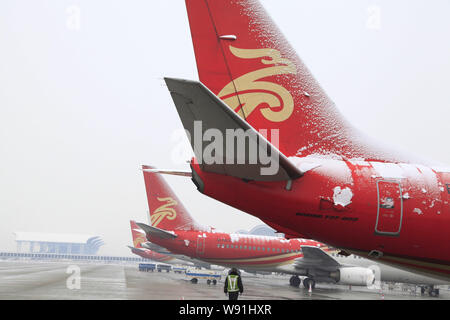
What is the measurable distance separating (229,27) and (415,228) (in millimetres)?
3762

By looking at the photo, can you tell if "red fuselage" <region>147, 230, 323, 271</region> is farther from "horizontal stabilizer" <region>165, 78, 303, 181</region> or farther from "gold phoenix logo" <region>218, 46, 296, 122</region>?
"horizontal stabilizer" <region>165, 78, 303, 181</region>

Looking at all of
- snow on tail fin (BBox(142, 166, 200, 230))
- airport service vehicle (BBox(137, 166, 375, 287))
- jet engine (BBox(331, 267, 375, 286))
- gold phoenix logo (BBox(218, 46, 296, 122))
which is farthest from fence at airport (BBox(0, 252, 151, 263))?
gold phoenix logo (BBox(218, 46, 296, 122))

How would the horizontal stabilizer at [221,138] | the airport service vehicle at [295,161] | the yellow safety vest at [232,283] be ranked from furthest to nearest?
1. the yellow safety vest at [232,283]
2. the airport service vehicle at [295,161]
3. the horizontal stabilizer at [221,138]

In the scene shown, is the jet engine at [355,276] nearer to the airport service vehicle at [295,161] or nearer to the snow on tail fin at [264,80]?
the airport service vehicle at [295,161]

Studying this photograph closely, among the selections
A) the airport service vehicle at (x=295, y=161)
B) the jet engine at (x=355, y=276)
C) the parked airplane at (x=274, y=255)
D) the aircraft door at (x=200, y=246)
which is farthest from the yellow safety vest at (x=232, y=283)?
the aircraft door at (x=200, y=246)

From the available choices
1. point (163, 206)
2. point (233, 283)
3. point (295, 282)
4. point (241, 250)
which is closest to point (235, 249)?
point (241, 250)

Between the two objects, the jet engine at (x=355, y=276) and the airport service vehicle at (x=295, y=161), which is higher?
the airport service vehicle at (x=295, y=161)

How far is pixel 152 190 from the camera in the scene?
27.8 meters

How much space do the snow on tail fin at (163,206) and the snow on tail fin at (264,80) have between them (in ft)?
69.0

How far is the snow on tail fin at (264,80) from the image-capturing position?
224 inches

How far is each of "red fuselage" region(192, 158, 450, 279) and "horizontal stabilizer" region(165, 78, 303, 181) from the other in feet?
0.98

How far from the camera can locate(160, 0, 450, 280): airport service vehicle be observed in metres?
4.51

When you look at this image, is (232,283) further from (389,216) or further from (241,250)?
(241,250)
